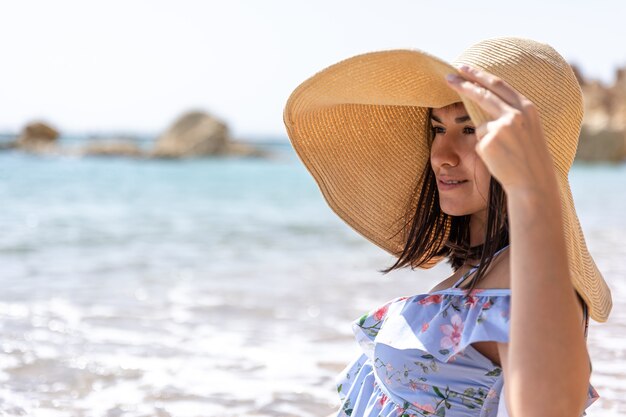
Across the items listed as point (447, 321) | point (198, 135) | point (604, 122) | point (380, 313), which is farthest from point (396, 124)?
point (198, 135)

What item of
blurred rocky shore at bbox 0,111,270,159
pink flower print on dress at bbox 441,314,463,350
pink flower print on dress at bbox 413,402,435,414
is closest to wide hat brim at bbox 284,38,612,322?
pink flower print on dress at bbox 441,314,463,350

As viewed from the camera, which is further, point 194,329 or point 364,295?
point 364,295

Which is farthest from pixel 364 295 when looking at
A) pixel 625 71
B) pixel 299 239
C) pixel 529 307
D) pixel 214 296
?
pixel 625 71

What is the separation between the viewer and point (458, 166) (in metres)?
1.65

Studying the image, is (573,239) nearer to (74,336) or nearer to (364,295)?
(74,336)

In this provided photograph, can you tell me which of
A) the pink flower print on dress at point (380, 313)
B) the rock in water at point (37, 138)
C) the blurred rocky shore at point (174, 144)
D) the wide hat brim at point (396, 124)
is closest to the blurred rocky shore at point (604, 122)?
the blurred rocky shore at point (174, 144)

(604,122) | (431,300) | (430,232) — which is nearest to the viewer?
(431,300)

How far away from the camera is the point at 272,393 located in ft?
10.8

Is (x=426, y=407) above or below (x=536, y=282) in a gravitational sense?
below

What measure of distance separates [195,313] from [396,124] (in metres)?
3.08

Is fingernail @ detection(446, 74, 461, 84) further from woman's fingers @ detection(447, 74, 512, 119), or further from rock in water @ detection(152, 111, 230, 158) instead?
rock in water @ detection(152, 111, 230, 158)

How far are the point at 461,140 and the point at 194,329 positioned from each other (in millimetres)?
2987

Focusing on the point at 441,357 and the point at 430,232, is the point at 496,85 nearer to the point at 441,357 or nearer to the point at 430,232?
the point at 441,357

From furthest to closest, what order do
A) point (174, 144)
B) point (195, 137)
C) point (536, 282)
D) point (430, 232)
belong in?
point (195, 137) → point (174, 144) → point (430, 232) → point (536, 282)
